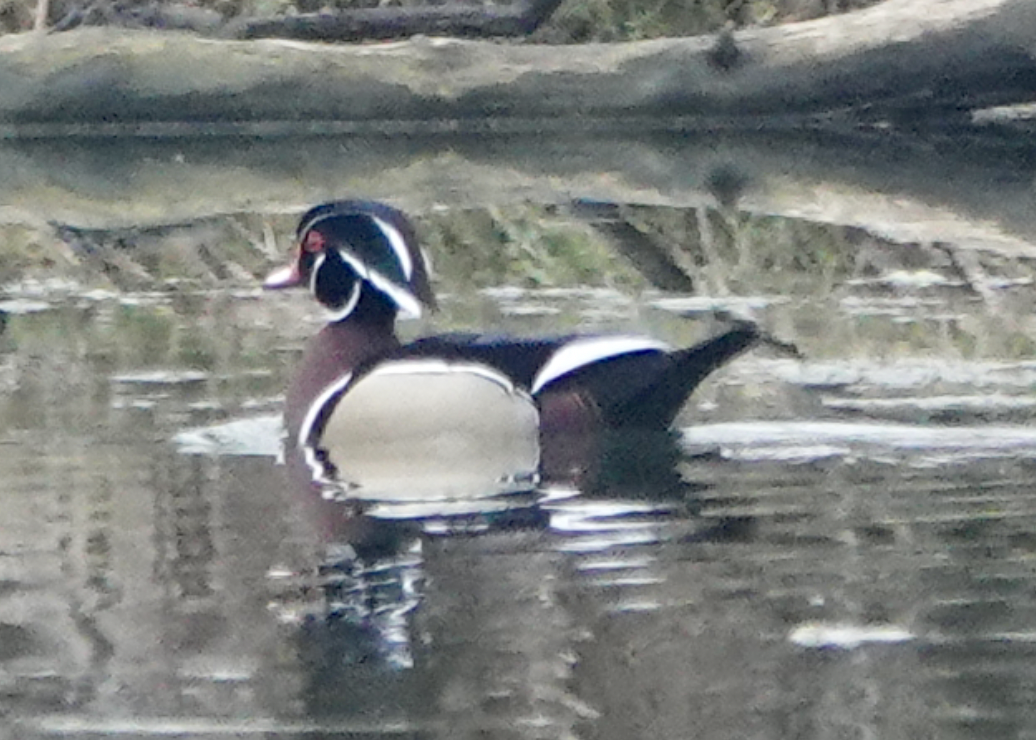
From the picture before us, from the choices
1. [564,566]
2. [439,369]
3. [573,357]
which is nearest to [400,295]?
[439,369]

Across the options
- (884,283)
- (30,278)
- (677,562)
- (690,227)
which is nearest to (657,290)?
(884,283)

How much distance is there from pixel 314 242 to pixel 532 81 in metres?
5.67

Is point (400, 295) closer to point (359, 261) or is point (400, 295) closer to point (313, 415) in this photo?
point (359, 261)

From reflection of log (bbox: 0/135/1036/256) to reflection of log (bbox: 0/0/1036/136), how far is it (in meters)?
0.15

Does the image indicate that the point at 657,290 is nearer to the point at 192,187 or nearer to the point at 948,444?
the point at 948,444

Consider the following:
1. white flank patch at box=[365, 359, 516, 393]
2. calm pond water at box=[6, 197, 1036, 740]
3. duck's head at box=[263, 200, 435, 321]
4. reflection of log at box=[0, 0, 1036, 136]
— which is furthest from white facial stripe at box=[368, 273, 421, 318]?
reflection of log at box=[0, 0, 1036, 136]

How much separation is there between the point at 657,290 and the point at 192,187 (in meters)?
3.83

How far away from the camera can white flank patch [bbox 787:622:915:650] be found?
15.7 feet

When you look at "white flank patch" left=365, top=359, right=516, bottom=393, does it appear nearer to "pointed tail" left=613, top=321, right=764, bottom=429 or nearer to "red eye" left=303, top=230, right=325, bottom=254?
"pointed tail" left=613, top=321, right=764, bottom=429

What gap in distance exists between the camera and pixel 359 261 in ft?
23.5

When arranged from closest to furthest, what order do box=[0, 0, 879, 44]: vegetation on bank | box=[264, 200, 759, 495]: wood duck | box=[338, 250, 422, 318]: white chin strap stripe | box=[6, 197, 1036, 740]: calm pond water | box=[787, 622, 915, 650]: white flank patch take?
box=[6, 197, 1036, 740]: calm pond water
box=[787, 622, 915, 650]: white flank patch
box=[264, 200, 759, 495]: wood duck
box=[338, 250, 422, 318]: white chin strap stripe
box=[0, 0, 879, 44]: vegetation on bank

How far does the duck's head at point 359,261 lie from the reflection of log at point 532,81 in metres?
5.40

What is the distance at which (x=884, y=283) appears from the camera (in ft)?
30.0

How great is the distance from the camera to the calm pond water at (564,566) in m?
4.44
